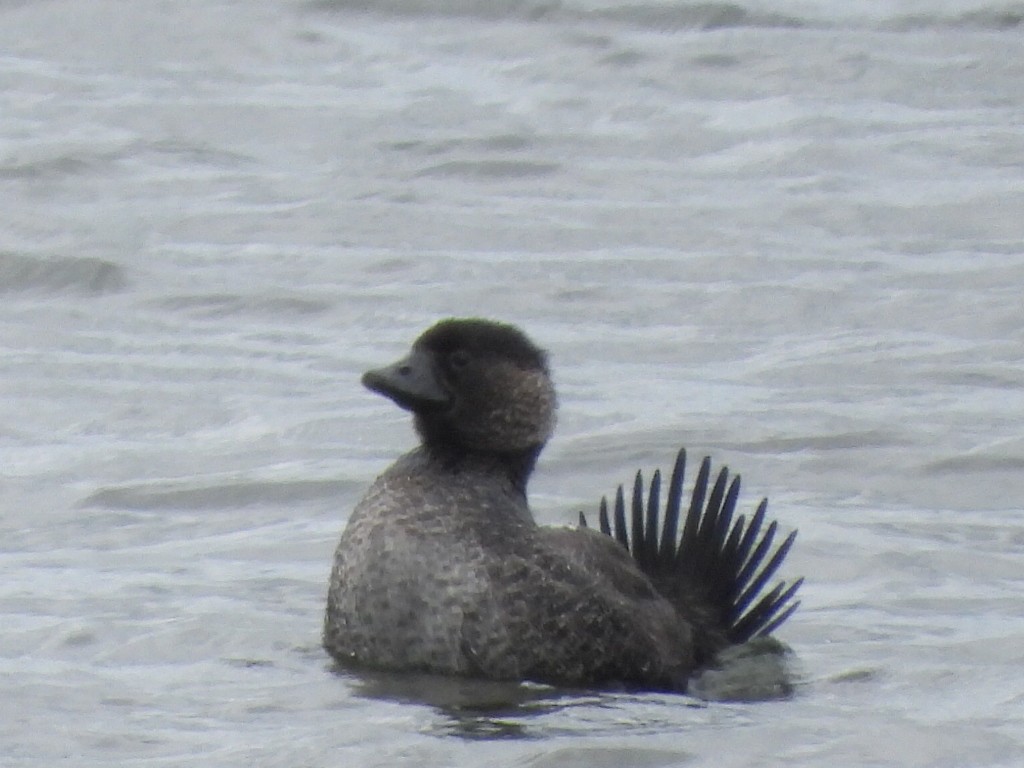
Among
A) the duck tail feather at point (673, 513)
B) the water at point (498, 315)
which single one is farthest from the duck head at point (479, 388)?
the water at point (498, 315)

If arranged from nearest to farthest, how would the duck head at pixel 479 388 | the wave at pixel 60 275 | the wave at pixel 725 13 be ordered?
the duck head at pixel 479 388 < the wave at pixel 60 275 < the wave at pixel 725 13

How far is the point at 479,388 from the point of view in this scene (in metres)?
7.74

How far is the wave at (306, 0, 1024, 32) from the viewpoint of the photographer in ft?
60.4

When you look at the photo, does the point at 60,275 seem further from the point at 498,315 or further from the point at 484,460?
the point at 484,460

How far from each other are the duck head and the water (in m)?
0.77

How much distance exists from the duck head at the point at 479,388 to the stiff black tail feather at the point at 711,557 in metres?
0.49

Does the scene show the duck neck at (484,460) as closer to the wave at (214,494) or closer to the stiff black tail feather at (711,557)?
the stiff black tail feather at (711,557)

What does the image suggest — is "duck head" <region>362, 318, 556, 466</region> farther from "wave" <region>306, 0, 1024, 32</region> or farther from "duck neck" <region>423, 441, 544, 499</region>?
"wave" <region>306, 0, 1024, 32</region>

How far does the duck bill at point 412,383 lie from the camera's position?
7566 mm

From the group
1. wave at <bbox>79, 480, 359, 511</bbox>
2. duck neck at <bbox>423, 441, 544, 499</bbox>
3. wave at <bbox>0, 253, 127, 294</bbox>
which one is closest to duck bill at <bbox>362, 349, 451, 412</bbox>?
duck neck at <bbox>423, 441, 544, 499</bbox>

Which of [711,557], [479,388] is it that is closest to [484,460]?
[479,388]

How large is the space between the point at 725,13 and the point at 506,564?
11.7 meters

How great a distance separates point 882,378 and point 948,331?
89 cm

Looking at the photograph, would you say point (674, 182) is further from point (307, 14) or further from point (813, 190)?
point (307, 14)
